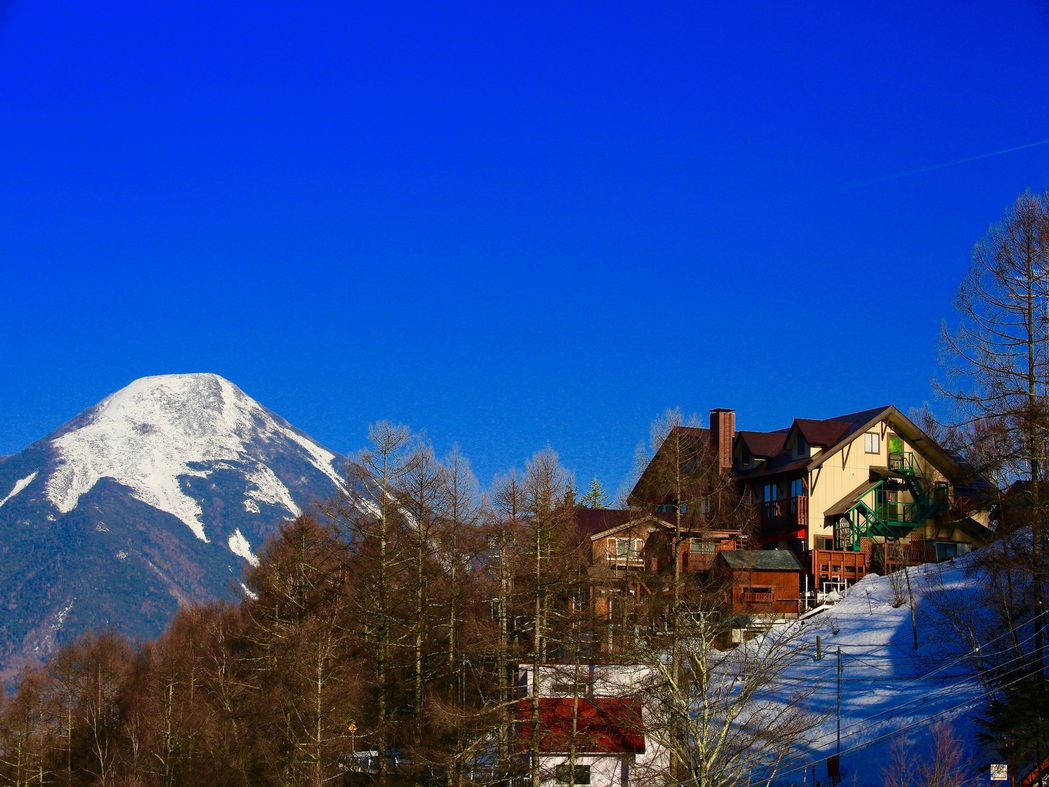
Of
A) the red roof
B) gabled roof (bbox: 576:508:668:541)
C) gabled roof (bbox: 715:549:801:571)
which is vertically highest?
gabled roof (bbox: 576:508:668:541)

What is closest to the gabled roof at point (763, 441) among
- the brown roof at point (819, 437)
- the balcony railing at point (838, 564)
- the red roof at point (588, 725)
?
the brown roof at point (819, 437)

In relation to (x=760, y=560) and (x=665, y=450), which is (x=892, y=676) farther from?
(x=760, y=560)

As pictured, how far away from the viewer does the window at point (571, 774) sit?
38.3 meters

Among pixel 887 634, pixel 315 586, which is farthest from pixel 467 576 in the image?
pixel 887 634

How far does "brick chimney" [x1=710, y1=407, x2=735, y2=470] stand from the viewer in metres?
72.8

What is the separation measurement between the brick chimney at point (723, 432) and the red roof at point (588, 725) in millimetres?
33080

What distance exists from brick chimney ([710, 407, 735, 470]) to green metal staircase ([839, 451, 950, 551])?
330 inches

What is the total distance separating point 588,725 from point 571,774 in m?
3.06

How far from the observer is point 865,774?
1491 inches

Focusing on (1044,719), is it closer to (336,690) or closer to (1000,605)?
(1000,605)

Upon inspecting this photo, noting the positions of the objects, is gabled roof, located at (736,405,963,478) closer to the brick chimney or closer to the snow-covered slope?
the brick chimney

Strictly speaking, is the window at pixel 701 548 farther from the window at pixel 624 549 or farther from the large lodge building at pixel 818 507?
the window at pixel 624 549

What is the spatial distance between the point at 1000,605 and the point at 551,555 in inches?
613

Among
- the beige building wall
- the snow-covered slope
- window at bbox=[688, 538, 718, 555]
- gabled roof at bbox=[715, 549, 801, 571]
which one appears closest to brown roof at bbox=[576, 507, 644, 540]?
window at bbox=[688, 538, 718, 555]
